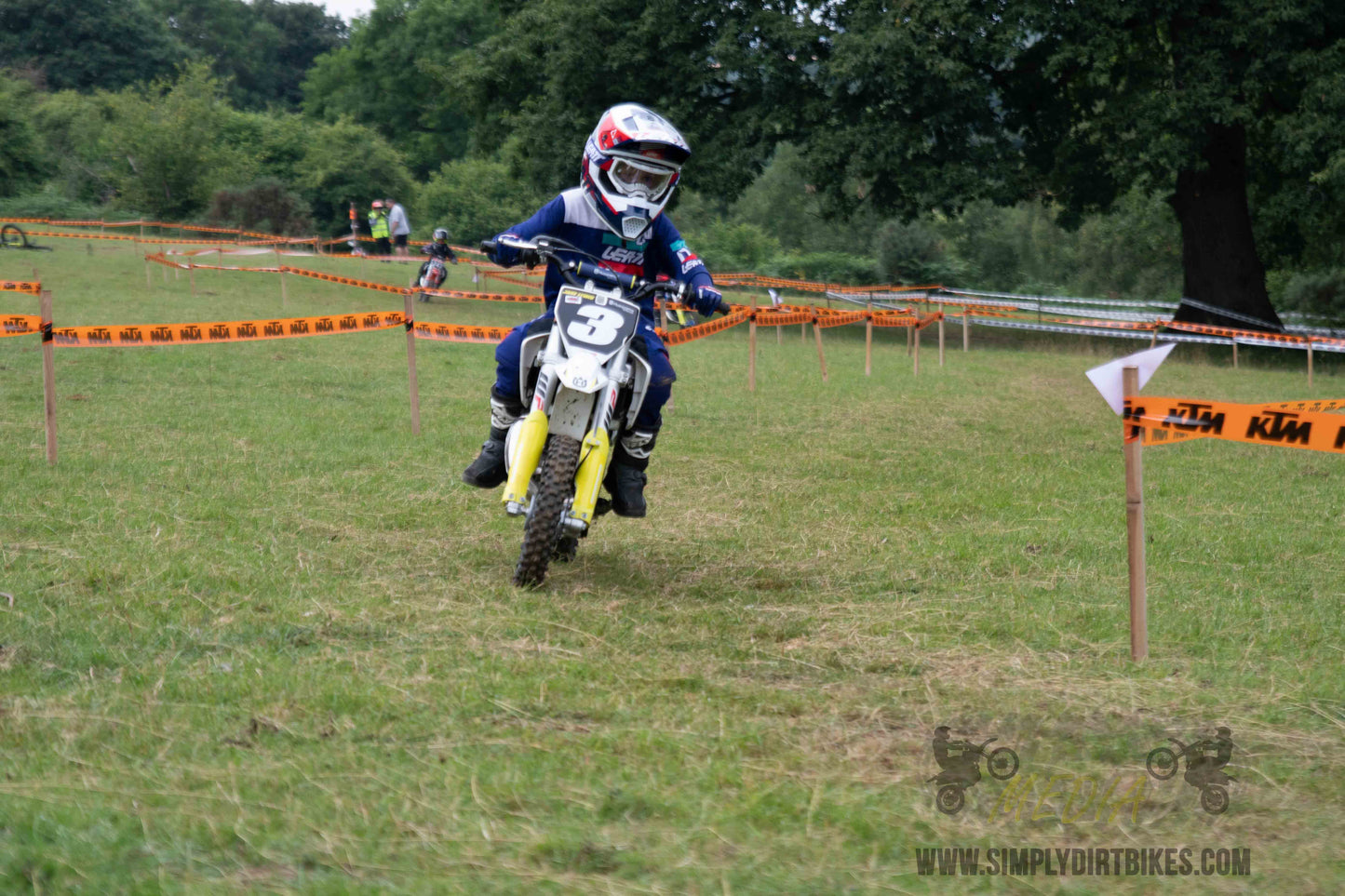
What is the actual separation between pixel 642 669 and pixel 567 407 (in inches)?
63.3

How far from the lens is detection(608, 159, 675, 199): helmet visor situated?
248 inches

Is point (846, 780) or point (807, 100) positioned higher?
point (807, 100)

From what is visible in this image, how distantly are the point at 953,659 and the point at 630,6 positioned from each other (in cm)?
2383

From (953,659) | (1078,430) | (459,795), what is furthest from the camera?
(1078,430)

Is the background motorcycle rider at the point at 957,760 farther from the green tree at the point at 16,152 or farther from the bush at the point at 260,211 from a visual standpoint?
the green tree at the point at 16,152

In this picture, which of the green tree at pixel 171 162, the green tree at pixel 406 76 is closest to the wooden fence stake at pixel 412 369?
the green tree at pixel 171 162

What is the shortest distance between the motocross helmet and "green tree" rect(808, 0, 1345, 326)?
1788 cm

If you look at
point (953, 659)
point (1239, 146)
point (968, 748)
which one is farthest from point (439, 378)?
point (1239, 146)

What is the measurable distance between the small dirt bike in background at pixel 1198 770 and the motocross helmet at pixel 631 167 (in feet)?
11.6

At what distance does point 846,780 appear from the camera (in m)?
3.69

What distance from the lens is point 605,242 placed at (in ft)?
21.5

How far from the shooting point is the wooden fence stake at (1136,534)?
4898 mm

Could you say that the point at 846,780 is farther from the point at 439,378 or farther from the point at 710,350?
the point at 710,350

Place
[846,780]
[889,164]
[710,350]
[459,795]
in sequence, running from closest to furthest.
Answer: [459,795] < [846,780] < [710,350] < [889,164]
